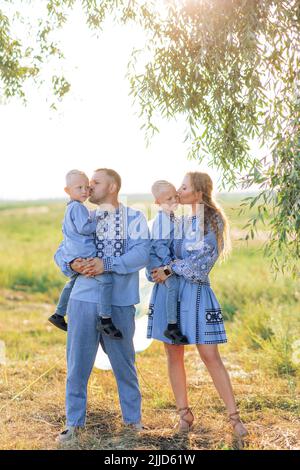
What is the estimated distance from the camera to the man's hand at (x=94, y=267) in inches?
211

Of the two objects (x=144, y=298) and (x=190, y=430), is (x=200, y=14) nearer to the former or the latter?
(x=144, y=298)

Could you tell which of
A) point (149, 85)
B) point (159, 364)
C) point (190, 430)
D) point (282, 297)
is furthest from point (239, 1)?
point (282, 297)

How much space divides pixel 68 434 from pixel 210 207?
2.08 metres

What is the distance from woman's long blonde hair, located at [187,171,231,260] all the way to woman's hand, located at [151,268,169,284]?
0.52 meters

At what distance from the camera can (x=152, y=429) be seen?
6.04 metres

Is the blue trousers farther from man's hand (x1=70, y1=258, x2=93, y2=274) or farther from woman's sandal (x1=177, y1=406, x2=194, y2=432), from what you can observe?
woman's sandal (x1=177, y1=406, x2=194, y2=432)

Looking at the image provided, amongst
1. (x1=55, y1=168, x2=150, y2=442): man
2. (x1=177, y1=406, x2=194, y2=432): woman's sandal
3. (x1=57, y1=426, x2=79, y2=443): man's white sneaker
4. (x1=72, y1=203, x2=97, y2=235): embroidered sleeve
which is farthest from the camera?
(x1=177, y1=406, x2=194, y2=432): woman's sandal

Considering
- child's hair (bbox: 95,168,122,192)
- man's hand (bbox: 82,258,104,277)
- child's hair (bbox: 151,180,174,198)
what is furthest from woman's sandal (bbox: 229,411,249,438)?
child's hair (bbox: 95,168,122,192)

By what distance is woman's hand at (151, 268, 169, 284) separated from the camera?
5473mm

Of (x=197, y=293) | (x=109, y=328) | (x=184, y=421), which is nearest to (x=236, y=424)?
(x=184, y=421)

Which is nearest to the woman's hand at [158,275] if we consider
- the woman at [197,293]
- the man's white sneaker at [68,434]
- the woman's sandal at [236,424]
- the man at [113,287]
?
the woman at [197,293]

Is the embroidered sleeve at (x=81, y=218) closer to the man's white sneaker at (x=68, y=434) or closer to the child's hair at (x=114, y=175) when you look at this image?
the child's hair at (x=114, y=175)

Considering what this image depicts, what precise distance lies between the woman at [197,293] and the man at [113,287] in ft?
0.74
